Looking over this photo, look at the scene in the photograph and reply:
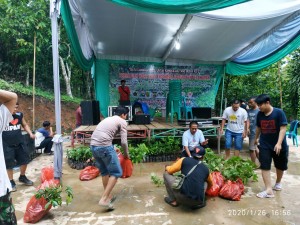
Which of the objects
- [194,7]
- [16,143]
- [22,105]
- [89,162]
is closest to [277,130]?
[194,7]

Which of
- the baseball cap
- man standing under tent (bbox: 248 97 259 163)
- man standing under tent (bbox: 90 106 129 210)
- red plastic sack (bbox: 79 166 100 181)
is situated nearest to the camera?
man standing under tent (bbox: 90 106 129 210)

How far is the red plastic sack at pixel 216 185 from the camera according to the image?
3.47 meters

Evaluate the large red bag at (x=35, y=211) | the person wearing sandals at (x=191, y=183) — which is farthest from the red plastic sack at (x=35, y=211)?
the person wearing sandals at (x=191, y=183)

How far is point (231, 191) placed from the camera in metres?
3.41

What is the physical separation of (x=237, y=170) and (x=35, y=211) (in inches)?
119

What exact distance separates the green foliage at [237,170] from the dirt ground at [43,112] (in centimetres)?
874

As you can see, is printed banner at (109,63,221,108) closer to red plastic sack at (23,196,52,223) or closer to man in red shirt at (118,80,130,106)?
man in red shirt at (118,80,130,106)

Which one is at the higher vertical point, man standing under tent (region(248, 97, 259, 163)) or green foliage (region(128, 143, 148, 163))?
man standing under tent (region(248, 97, 259, 163))

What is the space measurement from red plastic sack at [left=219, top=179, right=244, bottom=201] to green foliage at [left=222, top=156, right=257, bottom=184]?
0.13 metres

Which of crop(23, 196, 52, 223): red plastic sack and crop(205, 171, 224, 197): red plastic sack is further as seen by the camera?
crop(205, 171, 224, 197): red plastic sack

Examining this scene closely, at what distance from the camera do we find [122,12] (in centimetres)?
492

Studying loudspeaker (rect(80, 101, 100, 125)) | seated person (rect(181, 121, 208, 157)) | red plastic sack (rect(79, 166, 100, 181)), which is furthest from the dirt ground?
seated person (rect(181, 121, 208, 157))

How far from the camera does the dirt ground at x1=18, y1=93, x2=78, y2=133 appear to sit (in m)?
10.9

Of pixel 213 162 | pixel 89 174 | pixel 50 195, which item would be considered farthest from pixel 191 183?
pixel 89 174
